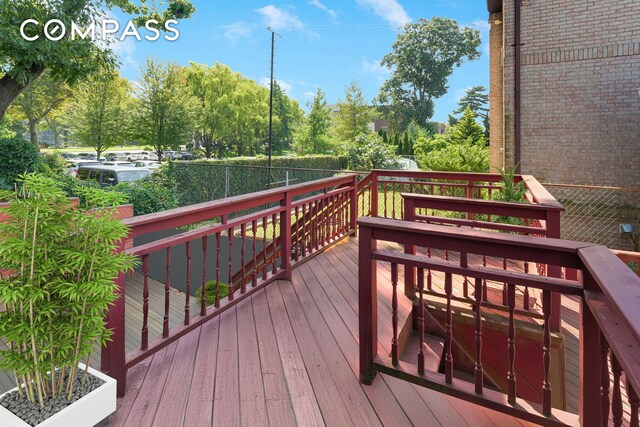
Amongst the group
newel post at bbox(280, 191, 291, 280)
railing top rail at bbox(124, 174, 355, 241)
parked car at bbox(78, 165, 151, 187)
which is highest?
parked car at bbox(78, 165, 151, 187)

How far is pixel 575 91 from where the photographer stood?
684cm

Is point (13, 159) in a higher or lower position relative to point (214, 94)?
lower

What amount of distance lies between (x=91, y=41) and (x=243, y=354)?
772 centimetres

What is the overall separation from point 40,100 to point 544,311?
2569 cm

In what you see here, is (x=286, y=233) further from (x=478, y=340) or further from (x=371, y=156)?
(x=371, y=156)

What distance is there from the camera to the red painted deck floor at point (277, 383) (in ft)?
5.68

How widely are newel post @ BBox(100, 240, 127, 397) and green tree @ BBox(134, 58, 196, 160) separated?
16401 millimetres

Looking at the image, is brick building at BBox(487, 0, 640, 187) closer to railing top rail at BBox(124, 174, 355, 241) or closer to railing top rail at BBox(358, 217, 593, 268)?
railing top rail at BBox(124, 174, 355, 241)

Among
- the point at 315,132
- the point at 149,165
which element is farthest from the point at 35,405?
the point at 315,132

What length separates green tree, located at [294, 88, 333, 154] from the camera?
25.2m

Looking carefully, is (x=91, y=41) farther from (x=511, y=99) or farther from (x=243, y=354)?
(x=511, y=99)

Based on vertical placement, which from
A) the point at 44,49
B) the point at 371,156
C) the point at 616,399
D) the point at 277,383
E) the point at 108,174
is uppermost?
the point at 44,49

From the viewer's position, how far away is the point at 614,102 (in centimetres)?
658

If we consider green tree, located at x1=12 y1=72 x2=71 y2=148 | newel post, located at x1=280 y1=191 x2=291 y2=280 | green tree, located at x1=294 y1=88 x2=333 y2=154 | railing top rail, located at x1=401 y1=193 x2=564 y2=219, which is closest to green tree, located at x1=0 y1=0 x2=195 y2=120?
newel post, located at x1=280 y1=191 x2=291 y2=280
